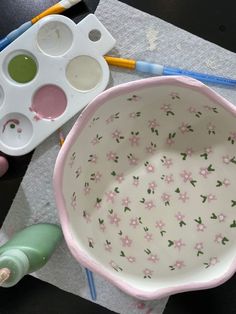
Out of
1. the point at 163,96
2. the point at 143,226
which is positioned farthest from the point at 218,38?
the point at 143,226

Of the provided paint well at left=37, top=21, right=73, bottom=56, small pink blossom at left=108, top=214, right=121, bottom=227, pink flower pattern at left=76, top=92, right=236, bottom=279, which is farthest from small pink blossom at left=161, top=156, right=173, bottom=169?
paint well at left=37, top=21, right=73, bottom=56

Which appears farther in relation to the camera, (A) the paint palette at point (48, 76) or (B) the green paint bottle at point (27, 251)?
(A) the paint palette at point (48, 76)

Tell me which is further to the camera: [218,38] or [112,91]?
[218,38]

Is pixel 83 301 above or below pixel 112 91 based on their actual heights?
below

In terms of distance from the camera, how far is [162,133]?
0.65 metres

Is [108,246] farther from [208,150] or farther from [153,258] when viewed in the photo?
[208,150]

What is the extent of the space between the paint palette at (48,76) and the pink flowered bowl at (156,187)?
0.09 metres

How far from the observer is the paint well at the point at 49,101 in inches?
26.6

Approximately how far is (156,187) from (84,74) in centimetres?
20

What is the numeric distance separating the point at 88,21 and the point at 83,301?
1.38 ft

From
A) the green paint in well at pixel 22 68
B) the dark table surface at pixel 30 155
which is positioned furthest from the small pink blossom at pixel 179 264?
the green paint in well at pixel 22 68

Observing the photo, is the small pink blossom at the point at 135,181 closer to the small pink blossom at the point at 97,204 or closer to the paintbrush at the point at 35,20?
the small pink blossom at the point at 97,204

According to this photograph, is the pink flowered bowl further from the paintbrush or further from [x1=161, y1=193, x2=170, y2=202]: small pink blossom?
the paintbrush

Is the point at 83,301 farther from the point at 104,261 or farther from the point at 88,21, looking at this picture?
the point at 88,21
